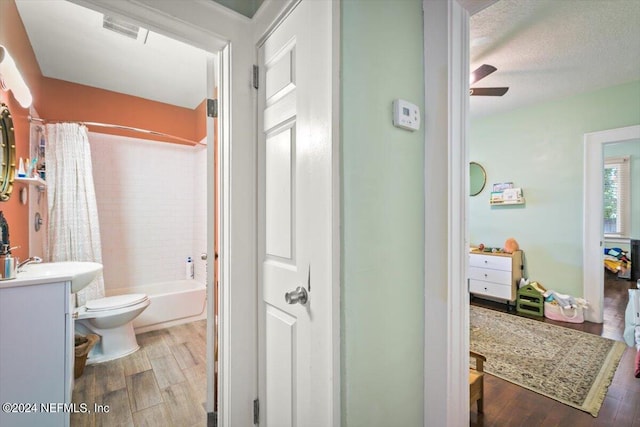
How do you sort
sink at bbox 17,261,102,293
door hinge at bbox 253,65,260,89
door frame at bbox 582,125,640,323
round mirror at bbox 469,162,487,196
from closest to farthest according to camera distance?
door hinge at bbox 253,65,260,89, sink at bbox 17,261,102,293, door frame at bbox 582,125,640,323, round mirror at bbox 469,162,487,196

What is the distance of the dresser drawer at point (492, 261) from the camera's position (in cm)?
339

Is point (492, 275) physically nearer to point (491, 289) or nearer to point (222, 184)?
point (491, 289)

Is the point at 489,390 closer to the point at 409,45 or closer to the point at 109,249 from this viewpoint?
the point at 409,45

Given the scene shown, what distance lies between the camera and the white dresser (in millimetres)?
3375

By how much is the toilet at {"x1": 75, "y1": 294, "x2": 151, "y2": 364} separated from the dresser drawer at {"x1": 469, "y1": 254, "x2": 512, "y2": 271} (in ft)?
12.3

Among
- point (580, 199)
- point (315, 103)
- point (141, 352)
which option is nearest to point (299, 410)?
point (315, 103)

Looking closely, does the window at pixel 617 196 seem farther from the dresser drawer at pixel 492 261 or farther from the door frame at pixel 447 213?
the door frame at pixel 447 213

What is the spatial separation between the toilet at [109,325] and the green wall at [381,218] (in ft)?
7.56

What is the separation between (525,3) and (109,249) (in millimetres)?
4178

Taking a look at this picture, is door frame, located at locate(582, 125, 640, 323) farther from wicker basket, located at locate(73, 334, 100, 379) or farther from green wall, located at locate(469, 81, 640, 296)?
wicker basket, located at locate(73, 334, 100, 379)

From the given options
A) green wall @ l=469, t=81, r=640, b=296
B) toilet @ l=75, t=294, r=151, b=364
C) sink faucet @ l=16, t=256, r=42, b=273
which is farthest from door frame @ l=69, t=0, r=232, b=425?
green wall @ l=469, t=81, r=640, b=296

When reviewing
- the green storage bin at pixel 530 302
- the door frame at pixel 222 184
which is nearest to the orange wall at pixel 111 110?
the door frame at pixel 222 184

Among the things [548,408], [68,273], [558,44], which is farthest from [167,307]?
[558,44]

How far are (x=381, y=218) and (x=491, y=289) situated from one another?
11.0 feet
